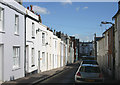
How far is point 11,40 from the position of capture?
54.5 feet

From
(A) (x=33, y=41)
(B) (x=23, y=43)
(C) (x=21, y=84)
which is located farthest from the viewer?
(A) (x=33, y=41)

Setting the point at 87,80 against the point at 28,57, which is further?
the point at 28,57

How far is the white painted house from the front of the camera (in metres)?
15.1

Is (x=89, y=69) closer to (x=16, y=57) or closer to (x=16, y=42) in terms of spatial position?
(x=16, y=57)

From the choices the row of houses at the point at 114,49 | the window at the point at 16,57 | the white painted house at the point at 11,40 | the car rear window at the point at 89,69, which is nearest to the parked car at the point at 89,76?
the car rear window at the point at 89,69

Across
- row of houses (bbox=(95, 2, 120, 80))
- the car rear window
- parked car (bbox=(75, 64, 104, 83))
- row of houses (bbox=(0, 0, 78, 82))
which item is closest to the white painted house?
row of houses (bbox=(0, 0, 78, 82))

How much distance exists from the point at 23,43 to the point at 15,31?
6.24ft

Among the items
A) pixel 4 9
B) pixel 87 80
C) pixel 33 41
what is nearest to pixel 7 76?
pixel 4 9

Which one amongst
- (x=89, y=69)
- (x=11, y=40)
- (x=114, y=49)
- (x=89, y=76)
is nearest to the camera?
(x=89, y=76)

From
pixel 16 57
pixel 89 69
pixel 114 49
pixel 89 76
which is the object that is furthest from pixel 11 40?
pixel 114 49

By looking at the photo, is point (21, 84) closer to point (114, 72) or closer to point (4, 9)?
point (4, 9)

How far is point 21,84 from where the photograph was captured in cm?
1445

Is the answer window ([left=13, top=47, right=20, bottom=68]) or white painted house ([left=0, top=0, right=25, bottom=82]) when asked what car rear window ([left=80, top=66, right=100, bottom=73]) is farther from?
window ([left=13, top=47, right=20, bottom=68])

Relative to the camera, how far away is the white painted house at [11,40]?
15.1 m
